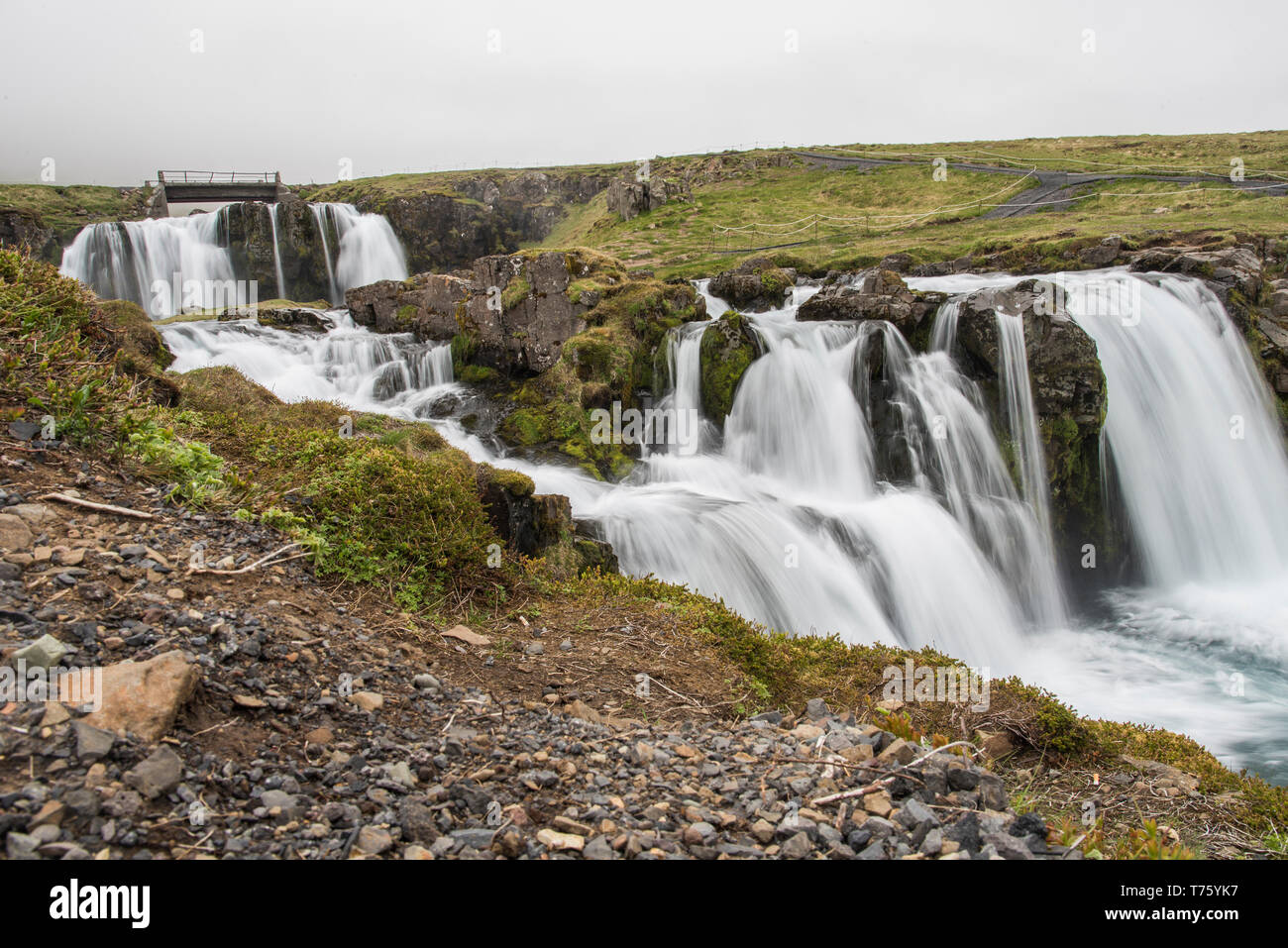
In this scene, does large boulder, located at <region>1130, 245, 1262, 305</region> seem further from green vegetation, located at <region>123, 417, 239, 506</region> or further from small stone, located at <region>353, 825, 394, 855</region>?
small stone, located at <region>353, 825, 394, 855</region>

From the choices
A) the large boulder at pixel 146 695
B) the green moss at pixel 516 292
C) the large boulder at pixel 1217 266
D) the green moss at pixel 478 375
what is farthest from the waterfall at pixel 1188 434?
the large boulder at pixel 146 695

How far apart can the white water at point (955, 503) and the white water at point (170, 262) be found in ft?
67.8

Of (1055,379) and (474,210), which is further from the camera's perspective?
(474,210)

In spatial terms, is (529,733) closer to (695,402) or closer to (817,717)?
(817,717)

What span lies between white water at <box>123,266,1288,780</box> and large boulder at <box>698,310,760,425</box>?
0.32 metres

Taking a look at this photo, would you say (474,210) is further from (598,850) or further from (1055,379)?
(598,850)

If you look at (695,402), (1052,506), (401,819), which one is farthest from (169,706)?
(1052,506)

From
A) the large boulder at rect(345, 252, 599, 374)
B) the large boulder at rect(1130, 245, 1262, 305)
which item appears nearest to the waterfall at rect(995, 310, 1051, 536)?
the large boulder at rect(1130, 245, 1262, 305)

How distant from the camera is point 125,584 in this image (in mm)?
4477

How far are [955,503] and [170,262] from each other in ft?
139

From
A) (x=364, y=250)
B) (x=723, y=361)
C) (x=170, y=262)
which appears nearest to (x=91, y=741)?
(x=723, y=361)

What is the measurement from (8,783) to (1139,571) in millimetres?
22746

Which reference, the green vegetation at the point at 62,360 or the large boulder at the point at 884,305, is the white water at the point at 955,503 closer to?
the large boulder at the point at 884,305

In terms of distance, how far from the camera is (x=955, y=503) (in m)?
17.2
